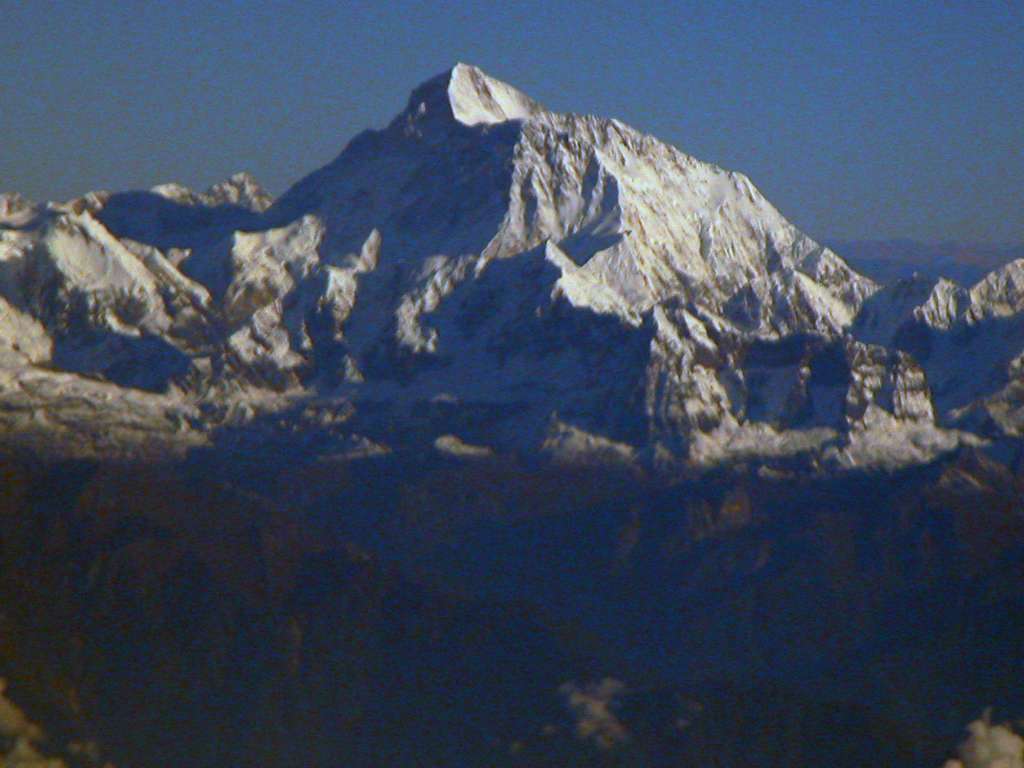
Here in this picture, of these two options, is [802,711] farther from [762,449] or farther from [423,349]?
[423,349]

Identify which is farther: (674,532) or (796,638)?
(674,532)

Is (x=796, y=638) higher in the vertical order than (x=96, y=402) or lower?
lower

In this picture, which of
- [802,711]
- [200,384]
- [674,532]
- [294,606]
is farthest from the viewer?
[200,384]

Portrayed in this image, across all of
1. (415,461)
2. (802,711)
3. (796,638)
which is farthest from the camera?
(415,461)

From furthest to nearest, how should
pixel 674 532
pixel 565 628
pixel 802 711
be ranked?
pixel 674 532
pixel 565 628
pixel 802 711

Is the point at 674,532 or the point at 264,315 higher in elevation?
the point at 264,315

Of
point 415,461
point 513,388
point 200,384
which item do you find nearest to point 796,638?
point 415,461

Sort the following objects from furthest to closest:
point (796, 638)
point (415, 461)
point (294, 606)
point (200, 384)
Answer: point (200, 384)
point (415, 461)
point (796, 638)
point (294, 606)

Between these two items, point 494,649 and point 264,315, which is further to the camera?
point 264,315

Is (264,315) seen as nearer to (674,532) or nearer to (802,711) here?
(674,532)
